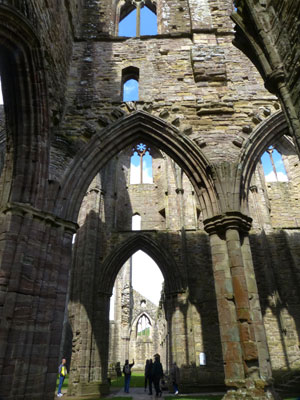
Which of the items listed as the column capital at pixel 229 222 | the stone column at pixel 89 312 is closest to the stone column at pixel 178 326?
the stone column at pixel 89 312

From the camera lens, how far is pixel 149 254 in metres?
12.4

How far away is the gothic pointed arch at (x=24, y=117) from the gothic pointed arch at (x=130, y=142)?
634 millimetres

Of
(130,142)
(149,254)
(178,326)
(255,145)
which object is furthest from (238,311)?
(149,254)

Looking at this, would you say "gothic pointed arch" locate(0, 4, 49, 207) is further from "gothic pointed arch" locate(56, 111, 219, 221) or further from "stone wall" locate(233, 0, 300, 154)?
"stone wall" locate(233, 0, 300, 154)

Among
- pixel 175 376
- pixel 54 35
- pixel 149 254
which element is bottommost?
pixel 175 376

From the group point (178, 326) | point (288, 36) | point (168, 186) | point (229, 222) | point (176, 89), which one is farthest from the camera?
point (168, 186)

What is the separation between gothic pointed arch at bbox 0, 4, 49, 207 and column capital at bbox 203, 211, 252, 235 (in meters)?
3.27

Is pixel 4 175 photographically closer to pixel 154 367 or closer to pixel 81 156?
pixel 81 156

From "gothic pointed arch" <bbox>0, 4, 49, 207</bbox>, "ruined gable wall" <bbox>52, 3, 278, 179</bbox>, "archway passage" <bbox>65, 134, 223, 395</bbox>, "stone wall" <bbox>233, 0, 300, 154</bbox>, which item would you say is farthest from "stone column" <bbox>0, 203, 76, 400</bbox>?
"stone wall" <bbox>233, 0, 300, 154</bbox>

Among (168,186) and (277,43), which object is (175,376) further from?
(277,43)

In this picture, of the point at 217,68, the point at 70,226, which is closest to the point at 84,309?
the point at 70,226

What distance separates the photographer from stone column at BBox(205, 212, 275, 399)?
4660mm

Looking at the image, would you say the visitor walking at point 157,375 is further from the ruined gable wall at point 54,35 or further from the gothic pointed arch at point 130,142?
the ruined gable wall at point 54,35

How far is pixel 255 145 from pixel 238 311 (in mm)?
3454
